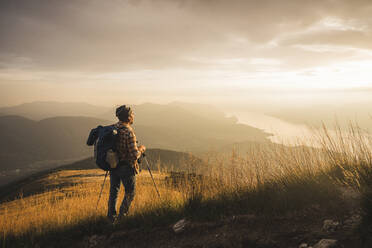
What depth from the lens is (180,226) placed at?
14.0 ft

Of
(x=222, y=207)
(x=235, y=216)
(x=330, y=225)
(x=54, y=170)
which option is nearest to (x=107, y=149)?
(x=222, y=207)

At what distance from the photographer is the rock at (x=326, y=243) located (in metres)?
2.72

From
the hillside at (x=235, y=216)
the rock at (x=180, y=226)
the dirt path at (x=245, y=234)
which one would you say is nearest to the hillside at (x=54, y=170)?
the hillside at (x=235, y=216)

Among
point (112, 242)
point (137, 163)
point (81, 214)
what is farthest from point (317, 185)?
point (81, 214)

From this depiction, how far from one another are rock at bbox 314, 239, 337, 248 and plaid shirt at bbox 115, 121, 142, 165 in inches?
137

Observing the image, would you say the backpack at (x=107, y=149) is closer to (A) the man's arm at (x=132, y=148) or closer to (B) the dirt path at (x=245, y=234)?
(A) the man's arm at (x=132, y=148)

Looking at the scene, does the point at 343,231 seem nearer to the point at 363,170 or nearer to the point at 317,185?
the point at 317,185

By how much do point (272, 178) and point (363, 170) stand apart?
163 centimetres

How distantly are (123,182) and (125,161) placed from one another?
477 millimetres

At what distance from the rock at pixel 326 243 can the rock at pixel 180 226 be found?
220cm

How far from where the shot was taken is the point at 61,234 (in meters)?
4.93

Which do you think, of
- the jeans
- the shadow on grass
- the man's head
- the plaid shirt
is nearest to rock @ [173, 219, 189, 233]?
the shadow on grass

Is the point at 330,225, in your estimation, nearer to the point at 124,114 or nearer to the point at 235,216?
the point at 235,216

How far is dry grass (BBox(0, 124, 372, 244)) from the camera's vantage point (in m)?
4.28
